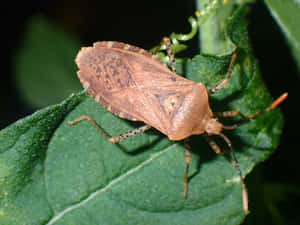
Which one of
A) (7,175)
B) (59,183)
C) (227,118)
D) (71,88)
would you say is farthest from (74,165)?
(71,88)

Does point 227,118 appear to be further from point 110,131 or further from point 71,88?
point 71,88

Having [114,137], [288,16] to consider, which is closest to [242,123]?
[288,16]

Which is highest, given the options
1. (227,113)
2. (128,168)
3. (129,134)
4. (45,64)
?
(45,64)

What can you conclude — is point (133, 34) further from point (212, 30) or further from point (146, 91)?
point (212, 30)

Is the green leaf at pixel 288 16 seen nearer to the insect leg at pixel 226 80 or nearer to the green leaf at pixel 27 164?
the insect leg at pixel 226 80

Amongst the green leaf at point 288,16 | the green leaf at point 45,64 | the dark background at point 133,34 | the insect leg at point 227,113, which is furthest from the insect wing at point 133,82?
the green leaf at point 45,64
